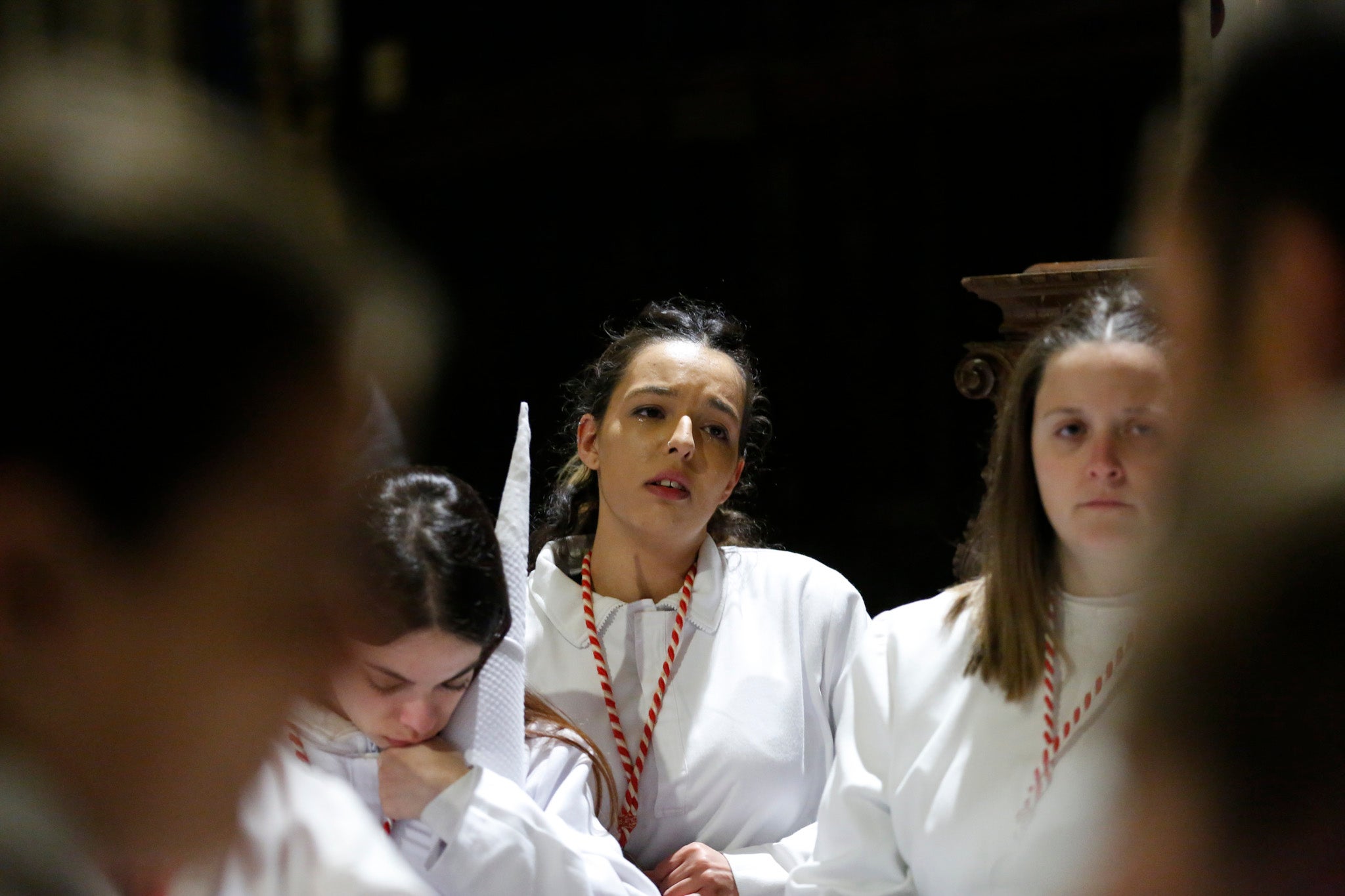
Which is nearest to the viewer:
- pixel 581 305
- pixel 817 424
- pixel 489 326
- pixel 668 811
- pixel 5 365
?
pixel 5 365

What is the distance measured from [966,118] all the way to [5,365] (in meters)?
1.16

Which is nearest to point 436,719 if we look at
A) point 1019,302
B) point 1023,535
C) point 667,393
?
point 1023,535

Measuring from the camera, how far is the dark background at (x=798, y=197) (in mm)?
815

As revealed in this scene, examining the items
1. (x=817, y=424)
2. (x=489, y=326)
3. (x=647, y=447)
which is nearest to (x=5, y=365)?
(x=489, y=326)

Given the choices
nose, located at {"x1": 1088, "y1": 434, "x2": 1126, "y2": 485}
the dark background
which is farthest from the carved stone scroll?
nose, located at {"x1": 1088, "y1": 434, "x2": 1126, "y2": 485}

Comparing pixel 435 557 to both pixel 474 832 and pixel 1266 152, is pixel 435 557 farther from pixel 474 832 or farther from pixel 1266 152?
pixel 1266 152

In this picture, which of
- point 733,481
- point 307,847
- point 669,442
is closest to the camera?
point 307,847

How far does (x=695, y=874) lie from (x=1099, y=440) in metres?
0.73

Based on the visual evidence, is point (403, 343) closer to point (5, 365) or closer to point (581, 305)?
point (5, 365)

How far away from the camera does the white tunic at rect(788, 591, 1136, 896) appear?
3.78ft

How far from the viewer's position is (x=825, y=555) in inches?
73.3

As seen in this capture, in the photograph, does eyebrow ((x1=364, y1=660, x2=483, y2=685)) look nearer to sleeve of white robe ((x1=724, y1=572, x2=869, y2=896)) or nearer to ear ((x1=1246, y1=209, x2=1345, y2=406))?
sleeve of white robe ((x1=724, y1=572, x2=869, y2=896))

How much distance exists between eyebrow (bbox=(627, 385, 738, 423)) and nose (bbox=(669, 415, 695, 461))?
0.06 meters

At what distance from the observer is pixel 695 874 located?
145 centimetres
